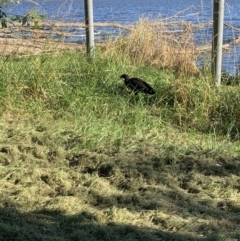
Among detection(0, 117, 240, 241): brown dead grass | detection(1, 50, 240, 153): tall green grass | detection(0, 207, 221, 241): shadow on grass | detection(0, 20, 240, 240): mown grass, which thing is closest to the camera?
detection(0, 207, 221, 241): shadow on grass

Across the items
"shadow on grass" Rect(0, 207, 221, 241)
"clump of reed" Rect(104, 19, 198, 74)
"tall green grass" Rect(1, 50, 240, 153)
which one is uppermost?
"clump of reed" Rect(104, 19, 198, 74)

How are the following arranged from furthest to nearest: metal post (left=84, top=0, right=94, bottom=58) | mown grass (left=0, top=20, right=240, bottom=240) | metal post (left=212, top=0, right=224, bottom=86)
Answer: metal post (left=84, top=0, right=94, bottom=58)
metal post (left=212, top=0, right=224, bottom=86)
mown grass (left=0, top=20, right=240, bottom=240)

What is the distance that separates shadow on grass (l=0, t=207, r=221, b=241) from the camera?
3.16m

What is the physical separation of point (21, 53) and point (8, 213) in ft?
14.5

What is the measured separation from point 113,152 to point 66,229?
5.13 ft

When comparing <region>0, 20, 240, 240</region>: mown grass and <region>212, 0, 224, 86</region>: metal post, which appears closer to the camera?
<region>0, 20, 240, 240</region>: mown grass

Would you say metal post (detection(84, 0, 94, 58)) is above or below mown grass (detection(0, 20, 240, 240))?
above

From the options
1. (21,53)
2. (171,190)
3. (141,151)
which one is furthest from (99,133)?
(21,53)

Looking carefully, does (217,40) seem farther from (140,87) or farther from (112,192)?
(112,192)

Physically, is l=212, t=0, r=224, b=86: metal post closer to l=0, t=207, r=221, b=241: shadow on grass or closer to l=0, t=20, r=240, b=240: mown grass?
l=0, t=20, r=240, b=240: mown grass

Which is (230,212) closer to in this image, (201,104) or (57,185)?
Result: (57,185)

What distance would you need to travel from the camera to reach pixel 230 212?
369cm

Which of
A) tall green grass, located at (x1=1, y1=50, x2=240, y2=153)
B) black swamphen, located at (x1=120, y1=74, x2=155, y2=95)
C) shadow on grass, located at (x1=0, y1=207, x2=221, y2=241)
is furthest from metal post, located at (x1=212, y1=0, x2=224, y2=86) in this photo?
shadow on grass, located at (x1=0, y1=207, x2=221, y2=241)

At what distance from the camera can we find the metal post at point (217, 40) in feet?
21.2
